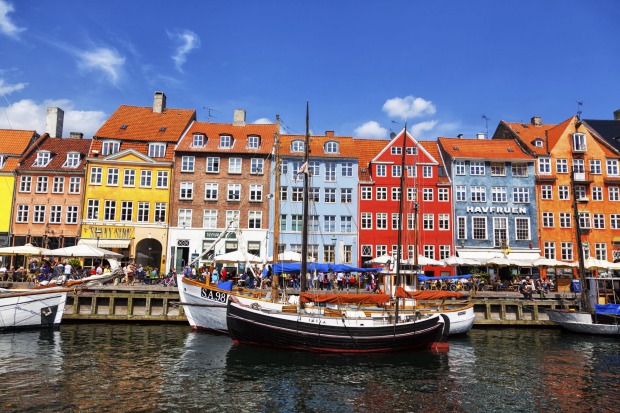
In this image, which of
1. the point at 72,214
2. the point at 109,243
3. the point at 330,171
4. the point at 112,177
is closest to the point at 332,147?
the point at 330,171

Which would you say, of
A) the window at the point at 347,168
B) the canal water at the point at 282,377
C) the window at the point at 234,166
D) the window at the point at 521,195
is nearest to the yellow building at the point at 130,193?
the window at the point at 234,166

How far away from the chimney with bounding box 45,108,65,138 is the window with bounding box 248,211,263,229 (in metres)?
24.2

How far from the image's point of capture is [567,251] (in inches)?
1914

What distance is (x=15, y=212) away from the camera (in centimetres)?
4588

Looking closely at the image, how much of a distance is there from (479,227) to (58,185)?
137ft

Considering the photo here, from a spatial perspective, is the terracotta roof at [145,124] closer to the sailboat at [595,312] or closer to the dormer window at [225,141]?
the dormer window at [225,141]

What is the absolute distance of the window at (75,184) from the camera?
1832 inches

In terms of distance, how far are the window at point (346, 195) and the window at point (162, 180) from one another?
17450mm

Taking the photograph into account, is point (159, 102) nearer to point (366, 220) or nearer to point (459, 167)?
point (366, 220)

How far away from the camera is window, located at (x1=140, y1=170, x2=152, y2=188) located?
47.0 meters

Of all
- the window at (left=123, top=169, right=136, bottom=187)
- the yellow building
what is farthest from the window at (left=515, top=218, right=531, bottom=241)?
the window at (left=123, top=169, right=136, bottom=187)

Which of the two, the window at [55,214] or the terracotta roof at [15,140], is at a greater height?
the terracotta roof at [15,140]

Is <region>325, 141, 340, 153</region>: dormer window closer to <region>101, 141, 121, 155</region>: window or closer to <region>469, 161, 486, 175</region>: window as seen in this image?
<region>469, 161, 486, 175</region>: window

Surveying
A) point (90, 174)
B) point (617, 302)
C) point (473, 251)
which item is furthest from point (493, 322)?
point (90, 174)
